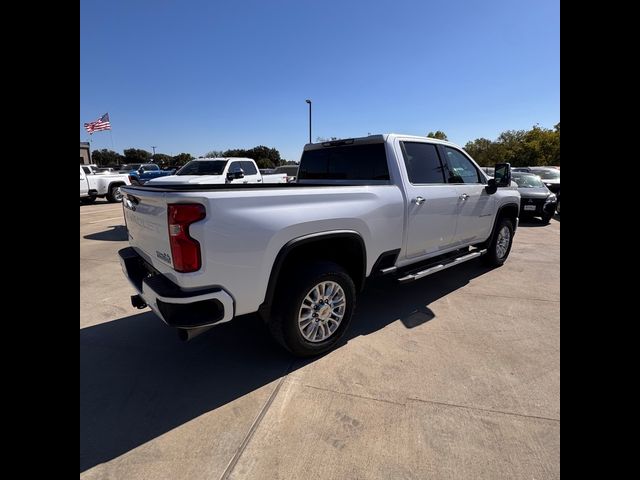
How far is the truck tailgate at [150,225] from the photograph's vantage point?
2318mm

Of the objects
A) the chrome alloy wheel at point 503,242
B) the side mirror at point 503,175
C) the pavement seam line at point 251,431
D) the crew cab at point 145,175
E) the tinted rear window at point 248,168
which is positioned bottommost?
the pavement seam line at point 251,431

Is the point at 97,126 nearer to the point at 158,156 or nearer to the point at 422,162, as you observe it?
the point at 422,162

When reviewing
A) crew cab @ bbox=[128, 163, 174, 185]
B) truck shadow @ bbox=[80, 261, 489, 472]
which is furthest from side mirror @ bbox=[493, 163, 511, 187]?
crew cab @ bbox=[128, 163, 174, 185]

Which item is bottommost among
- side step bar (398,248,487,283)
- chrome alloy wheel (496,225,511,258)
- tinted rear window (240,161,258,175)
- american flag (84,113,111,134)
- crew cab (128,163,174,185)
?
side step bar (398,248,487,283)

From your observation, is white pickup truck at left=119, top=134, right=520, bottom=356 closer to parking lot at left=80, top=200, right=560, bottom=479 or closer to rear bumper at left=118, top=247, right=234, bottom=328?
rear bumper at left=118, top=247, right=234, bottom=328

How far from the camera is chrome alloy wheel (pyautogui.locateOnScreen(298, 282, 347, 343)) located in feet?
9.36

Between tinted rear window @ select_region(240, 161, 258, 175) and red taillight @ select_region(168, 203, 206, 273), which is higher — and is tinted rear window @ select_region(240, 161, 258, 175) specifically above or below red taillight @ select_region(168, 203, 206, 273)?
above

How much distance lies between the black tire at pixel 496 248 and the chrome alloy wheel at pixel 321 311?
11.7 feet

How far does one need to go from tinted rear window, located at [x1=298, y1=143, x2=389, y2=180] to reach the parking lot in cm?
163

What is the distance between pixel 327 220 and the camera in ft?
9.13

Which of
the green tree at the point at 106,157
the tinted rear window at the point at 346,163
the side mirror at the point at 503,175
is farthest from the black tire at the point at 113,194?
the green tree at the point at 106,157

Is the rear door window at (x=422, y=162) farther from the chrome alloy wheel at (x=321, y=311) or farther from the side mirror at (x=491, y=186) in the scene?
the chrome alloy wheel at (x=321, y=311)

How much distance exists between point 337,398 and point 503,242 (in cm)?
464
